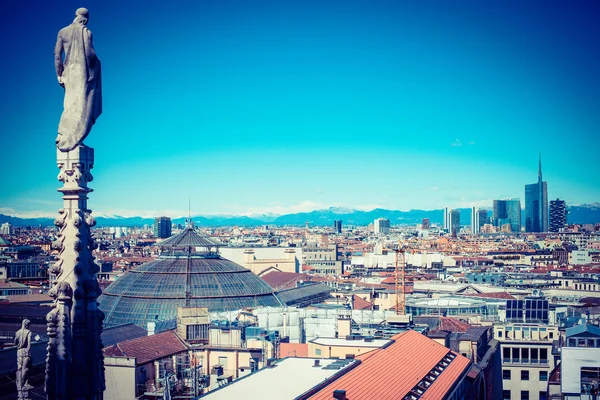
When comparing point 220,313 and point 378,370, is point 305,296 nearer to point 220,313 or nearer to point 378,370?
point 220,313

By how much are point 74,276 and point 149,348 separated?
3068 centimetres

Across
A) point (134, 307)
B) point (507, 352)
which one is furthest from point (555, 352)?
point (134, 307)

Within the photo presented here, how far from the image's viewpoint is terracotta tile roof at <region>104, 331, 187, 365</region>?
35.2 meters

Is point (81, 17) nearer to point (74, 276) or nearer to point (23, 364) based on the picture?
point (74, 276)

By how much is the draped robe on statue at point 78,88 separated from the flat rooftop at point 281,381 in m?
15.8

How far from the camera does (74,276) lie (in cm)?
850

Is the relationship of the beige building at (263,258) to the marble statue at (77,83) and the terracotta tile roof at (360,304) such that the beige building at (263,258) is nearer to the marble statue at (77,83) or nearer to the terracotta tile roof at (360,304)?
the terracotta tile roof at (360,304)

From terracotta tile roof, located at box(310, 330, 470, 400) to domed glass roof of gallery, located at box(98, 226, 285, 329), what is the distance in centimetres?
2143

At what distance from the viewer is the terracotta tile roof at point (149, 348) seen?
3525cm

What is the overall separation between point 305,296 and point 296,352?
37.2 m

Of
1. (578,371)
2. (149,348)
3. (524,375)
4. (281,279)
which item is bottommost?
(524,375)

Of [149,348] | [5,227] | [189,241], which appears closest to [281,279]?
[189,241]

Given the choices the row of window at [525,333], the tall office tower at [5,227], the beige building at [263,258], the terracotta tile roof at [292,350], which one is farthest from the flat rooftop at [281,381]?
the beige building at [263,258]

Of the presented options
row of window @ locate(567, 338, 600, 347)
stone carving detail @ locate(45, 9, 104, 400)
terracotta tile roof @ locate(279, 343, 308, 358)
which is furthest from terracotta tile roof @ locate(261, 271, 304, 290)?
stone carving detail @ locate(45, 9, 104, 400)
